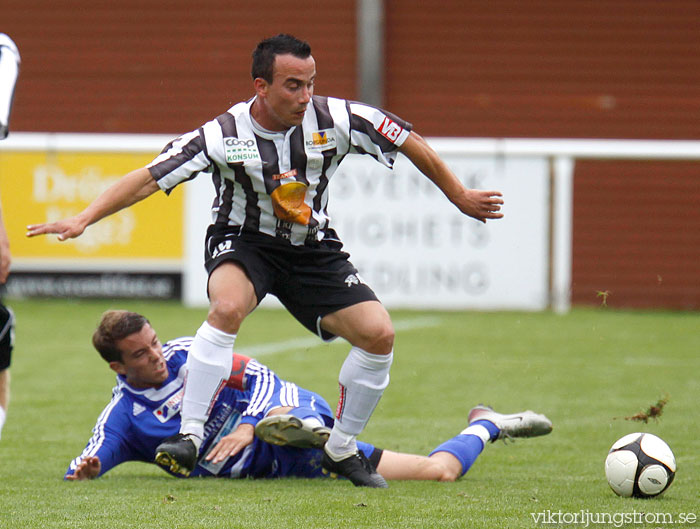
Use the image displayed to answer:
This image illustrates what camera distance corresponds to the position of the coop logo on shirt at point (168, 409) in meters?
4.80

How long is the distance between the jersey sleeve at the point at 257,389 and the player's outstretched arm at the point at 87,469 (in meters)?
0.63

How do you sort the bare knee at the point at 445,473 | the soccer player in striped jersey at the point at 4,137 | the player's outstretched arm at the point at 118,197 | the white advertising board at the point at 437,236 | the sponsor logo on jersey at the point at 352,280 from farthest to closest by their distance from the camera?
1. the white advertising board at the point at 437,236
2. the bare knee at the point at 445,473
3. the sponsor logo on jersey at the point at 352,280
4. the player's outstretched arm at the point at 118,197
5. the soccer player in striped jersey at the point at 4,137

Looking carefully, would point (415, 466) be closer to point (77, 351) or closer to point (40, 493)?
point (40, 493)

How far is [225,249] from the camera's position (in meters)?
4.61

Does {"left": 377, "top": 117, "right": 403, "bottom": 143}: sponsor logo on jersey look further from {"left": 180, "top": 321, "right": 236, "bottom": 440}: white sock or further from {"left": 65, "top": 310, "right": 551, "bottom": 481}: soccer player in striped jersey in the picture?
{"left": 65, "top": 310, "right": 551, "bottom": 481}: soccer player in striped jersey

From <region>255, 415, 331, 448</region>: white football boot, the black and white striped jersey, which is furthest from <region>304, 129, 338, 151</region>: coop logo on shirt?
<region>255, 415, 331, 448</region>: white football boot

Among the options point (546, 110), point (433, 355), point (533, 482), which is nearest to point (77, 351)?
point (433, 355)

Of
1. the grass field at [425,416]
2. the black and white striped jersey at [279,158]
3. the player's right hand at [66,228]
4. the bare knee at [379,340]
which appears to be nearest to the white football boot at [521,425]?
the grass field at [425,416]

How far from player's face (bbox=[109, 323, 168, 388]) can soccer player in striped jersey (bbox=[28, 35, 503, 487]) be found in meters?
0.29

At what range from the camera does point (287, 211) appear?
4590mm

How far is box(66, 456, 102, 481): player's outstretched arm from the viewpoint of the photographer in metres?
4.61

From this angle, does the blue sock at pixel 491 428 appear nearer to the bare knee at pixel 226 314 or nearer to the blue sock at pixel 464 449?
the blue sock at pixel 464 449

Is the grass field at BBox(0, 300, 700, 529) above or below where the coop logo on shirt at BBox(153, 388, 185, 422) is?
below

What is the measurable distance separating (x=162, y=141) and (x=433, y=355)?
17.1 feet
